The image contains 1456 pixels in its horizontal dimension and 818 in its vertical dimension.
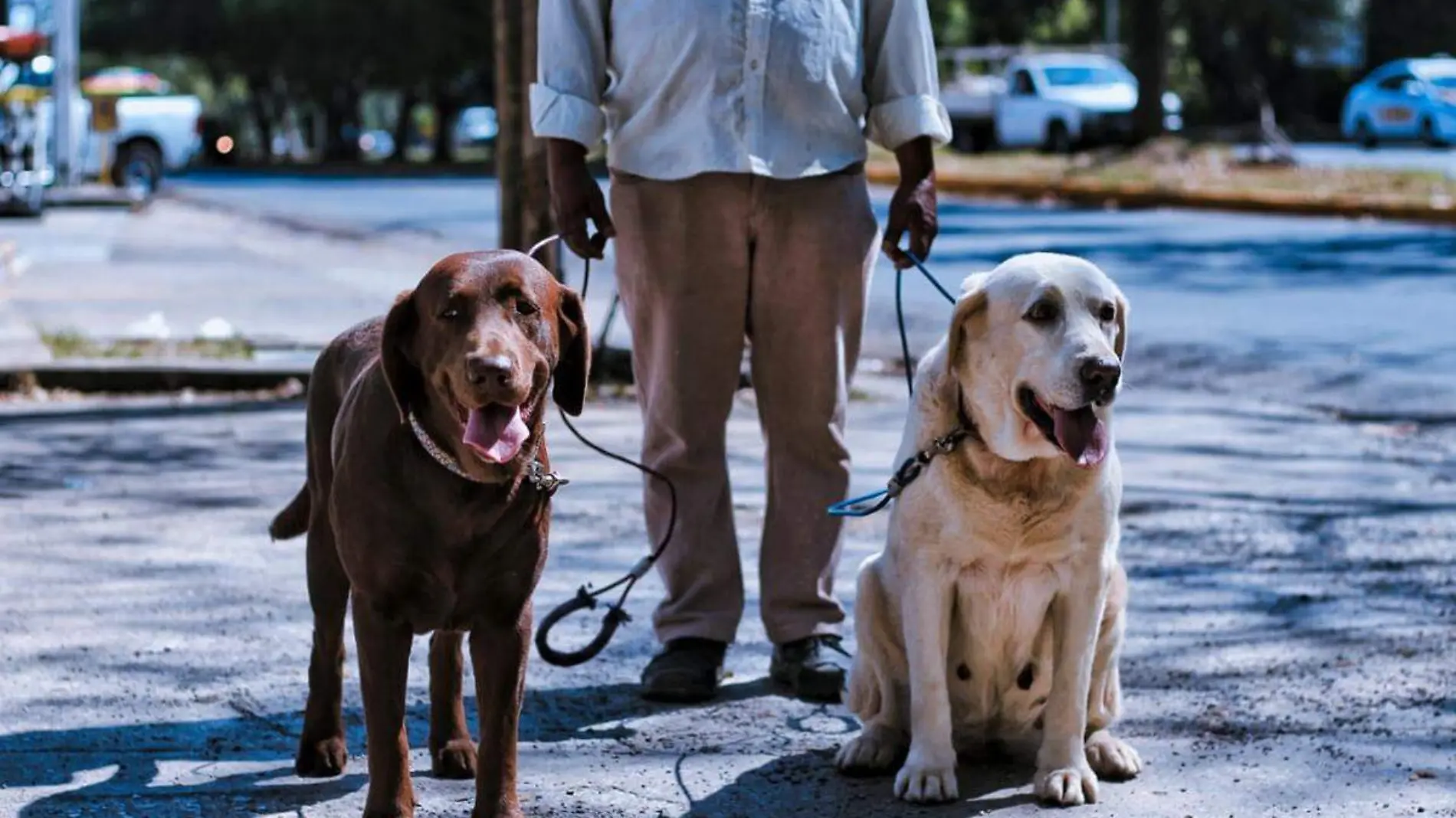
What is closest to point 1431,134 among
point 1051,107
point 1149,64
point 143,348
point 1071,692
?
point 1051,107

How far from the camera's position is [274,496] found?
729 centimetres

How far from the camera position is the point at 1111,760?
4.17m

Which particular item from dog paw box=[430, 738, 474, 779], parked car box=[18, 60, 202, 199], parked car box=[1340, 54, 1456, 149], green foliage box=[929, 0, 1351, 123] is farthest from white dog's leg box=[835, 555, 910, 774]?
green foliage box=[929, 0, 1351, 123]

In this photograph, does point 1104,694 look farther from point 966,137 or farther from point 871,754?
point 966,137

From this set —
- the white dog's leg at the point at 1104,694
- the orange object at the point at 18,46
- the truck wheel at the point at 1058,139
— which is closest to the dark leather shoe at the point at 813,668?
the white dog's leg at the point at 1104,694

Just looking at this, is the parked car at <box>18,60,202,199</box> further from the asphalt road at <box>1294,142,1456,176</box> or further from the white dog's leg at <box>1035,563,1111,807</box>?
the white dog's leg at <box>1035,563,1111,807</box>

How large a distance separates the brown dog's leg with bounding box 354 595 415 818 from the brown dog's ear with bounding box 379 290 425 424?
38 cm

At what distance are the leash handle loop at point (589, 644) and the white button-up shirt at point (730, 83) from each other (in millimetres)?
1017

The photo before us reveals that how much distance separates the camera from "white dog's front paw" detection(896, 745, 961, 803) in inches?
157

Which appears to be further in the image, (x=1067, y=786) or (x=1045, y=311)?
(x=1067, y=786)

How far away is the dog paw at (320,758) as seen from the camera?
13.6 feet

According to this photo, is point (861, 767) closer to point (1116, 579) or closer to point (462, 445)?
point (1116, 579)

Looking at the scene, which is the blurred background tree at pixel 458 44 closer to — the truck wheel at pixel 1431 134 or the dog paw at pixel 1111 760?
the truck wheel at pixel 1431 134

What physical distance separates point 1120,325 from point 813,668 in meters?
1.27
